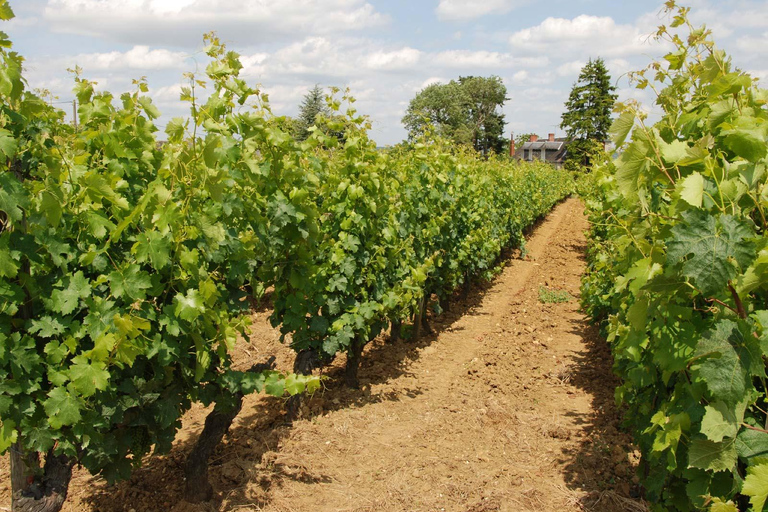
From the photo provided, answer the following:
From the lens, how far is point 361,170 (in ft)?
17.3

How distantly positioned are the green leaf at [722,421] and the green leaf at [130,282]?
7.82 ft

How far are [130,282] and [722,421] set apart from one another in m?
2.53

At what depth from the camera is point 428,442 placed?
4840 mm

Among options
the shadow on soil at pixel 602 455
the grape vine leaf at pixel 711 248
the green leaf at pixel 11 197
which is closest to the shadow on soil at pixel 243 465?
the shadow on soil at pixel 602 455

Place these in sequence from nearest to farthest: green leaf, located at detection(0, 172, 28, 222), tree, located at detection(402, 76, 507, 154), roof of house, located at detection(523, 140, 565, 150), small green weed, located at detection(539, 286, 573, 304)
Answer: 1. green leaf, located at detection(0, 172, 28, 222)
2. small green weed, located at detection(539, 286, 573, 304)
3. tree, located at detection(402, 76, 507, 154)
4. roof of house, located at detection(523, 140, 565, 150)

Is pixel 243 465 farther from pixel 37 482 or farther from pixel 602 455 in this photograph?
pixel 602 455

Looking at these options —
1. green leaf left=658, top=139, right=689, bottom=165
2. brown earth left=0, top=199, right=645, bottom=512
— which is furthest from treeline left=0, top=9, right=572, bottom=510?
green leaf left=658, top=139, right=689, bottom=165

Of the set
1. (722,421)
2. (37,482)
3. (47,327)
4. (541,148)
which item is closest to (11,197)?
(47,327)

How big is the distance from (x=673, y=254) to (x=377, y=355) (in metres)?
5.53

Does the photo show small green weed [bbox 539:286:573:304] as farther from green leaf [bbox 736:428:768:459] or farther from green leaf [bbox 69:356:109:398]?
green leaf [bbox 69:356:109:398]

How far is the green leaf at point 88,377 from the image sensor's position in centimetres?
257

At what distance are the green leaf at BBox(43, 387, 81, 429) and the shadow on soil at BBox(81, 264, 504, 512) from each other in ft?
4.12

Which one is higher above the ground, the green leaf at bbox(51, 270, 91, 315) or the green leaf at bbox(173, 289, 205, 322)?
the green leaf at bbox(51, 270, 91, 315)

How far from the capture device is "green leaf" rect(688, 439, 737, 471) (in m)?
1.93
